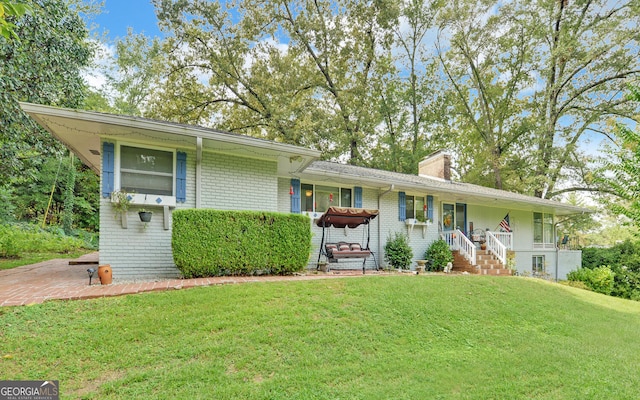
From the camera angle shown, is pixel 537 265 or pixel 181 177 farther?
pixel 537 265

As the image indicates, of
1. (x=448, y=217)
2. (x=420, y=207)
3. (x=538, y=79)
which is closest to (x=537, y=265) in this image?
(x=448, y=217)

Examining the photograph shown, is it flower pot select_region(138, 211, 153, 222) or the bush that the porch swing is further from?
flower pot select_region(138, 211, 153, 222)

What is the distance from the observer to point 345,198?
1066cm

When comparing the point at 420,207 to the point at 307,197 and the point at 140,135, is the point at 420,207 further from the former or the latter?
the point at 140,135

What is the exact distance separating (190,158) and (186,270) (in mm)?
2724

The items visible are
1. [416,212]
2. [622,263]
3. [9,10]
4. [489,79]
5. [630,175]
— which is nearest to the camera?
[9,10]

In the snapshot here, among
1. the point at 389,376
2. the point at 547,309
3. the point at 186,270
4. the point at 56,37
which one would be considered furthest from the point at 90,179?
the point at 547,309

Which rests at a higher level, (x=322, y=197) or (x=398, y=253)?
(x=322, y=197)

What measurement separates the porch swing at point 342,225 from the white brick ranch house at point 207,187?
369mm

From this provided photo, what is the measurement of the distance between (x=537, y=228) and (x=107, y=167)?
19900 mm

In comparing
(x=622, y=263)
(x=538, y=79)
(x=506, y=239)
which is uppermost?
(x=538, y=79)

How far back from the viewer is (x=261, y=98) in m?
18.2

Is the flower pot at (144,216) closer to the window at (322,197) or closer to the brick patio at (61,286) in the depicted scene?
the brick patio at (61,286)

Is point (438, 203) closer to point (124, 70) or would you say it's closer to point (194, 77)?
point (194, 77)
